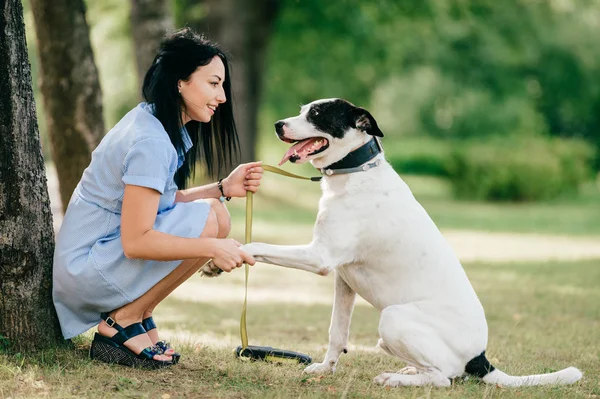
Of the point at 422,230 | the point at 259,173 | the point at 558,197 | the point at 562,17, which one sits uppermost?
the point at 562,17

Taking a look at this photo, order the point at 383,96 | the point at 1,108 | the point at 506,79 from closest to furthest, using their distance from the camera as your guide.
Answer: the point at 1,108 < the point at 506,79 < the point at 383,96

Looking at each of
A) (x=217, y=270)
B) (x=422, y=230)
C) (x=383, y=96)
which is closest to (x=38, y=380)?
(x=217, y=270)

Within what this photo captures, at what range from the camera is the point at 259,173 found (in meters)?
4.43

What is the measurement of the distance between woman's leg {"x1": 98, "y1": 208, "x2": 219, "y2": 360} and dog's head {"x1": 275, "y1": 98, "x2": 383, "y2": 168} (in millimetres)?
634

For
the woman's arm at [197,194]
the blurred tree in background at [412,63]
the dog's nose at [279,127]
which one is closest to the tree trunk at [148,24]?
the blurred tree in background at [412,63]

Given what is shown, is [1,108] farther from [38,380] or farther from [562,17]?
[562,17]

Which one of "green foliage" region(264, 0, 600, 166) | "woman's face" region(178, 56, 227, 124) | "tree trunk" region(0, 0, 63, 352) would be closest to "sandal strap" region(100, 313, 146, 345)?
"tree trunk" region(0, 0, 63, 352)

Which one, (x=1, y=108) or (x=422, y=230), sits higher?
(x=1, y=108)

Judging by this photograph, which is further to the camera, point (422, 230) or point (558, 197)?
point (558, 197)

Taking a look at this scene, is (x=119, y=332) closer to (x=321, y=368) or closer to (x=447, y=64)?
(x=321, y=368)

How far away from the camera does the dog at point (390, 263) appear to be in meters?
4.04

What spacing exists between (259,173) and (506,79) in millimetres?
26411

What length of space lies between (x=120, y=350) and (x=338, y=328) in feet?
4.07

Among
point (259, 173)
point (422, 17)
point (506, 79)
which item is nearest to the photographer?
point (259, 173)
